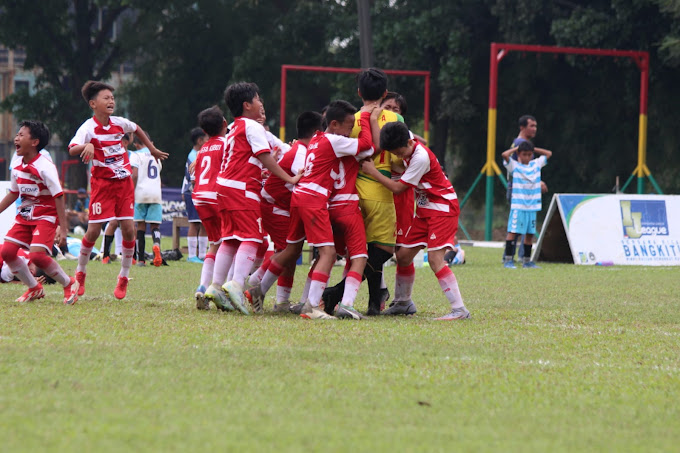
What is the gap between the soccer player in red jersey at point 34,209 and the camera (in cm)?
807

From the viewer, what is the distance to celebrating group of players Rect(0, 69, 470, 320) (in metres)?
7.40

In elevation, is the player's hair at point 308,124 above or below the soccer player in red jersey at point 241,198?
above

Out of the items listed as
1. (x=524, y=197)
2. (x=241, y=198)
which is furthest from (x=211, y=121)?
(x=524, y=197)

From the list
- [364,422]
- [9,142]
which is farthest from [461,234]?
[9,142]

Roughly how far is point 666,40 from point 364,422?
21799mm

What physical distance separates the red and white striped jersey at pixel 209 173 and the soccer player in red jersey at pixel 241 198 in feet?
3.22

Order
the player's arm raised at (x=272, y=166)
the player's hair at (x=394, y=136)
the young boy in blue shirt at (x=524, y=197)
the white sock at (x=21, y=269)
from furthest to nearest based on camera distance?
the young boy in blue shirt at (x=524, y=197), the white sock at (x=21, y=269), the player's arm raised at (x=272, y=166), the player's hair at (x=394, y=136)

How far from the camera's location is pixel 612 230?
1555 centimetres

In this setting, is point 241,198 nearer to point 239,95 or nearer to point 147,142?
point 239,95

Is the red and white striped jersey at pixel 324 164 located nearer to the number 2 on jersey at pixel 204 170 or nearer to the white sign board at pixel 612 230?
the number 2 on jersey at pixel 204 170

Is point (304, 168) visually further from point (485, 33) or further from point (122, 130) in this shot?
point (485, 33)

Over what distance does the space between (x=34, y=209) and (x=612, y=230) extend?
10012mm

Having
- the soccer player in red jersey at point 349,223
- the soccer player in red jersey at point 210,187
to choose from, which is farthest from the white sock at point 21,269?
the soccer player in red jersey at point 349,223

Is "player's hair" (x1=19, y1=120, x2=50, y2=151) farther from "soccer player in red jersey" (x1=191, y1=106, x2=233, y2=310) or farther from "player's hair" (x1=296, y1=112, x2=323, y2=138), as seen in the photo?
"player's hair" (x1=296, y1=112, x2=323, y2=138)
